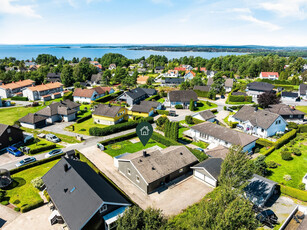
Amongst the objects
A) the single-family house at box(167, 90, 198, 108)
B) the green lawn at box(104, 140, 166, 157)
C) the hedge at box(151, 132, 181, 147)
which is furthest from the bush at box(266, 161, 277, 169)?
the single-family house at box(167, 90, 198, 108)

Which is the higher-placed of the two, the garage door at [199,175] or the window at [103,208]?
the window at [103,208]

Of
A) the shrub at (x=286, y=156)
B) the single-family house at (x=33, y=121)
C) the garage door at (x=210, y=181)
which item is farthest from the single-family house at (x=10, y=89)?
the shrub at (x=286, y=156)

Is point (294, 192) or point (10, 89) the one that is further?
point (10, 89)

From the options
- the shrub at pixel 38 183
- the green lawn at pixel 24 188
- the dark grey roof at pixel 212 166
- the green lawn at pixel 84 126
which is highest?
the dark grey roof at pixel 212 166

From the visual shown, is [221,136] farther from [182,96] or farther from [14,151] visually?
Result: [14,151]

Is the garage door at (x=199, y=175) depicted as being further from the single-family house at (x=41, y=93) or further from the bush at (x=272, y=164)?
the single-family house at (x=41, y=93)

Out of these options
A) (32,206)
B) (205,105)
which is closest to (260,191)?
(32,206)

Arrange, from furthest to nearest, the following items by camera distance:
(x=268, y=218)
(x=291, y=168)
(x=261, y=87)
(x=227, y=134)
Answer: (x=261, y=87)
(x=227, y=134)
(x=291, y=168)
(x=268, y=218)
